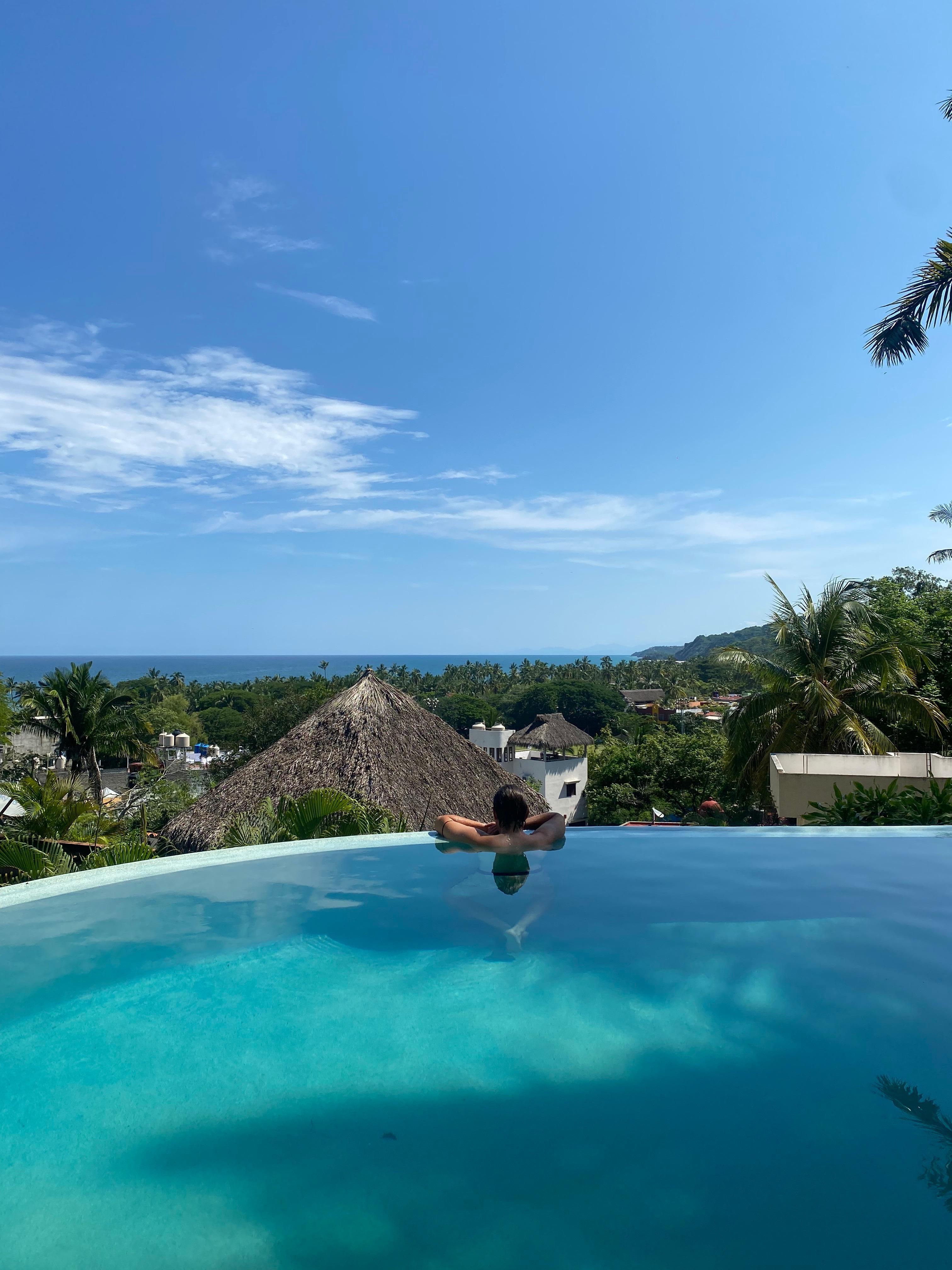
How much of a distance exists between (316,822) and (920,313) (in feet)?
28.1

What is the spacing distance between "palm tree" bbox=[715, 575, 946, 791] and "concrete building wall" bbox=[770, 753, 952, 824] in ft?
9.12

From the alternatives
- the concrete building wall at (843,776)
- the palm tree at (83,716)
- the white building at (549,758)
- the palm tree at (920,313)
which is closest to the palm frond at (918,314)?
the palm tree at (920,313)

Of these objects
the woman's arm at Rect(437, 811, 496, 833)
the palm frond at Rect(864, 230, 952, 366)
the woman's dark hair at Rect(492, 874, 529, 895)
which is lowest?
the woman's dark hair at Rect(492, 874, 529, 895)

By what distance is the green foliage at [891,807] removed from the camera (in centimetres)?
649

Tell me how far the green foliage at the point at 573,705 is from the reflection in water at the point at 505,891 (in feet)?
251

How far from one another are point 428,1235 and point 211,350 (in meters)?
17.2

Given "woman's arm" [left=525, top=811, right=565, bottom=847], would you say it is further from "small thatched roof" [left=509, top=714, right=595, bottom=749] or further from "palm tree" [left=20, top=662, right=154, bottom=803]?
"small thatched roof" [left=509, top=714, right=595, bottom=749]

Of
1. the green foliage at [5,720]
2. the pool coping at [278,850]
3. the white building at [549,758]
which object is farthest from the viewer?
the white building at [549,758]

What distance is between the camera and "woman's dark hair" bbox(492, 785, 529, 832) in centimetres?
509

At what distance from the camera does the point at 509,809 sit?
5.11m

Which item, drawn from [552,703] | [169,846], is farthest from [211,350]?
[552,703]

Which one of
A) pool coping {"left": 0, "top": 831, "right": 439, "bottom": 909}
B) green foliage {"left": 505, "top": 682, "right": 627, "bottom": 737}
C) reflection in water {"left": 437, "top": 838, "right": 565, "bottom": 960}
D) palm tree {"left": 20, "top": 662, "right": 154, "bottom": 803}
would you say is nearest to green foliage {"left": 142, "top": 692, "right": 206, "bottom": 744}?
green foliage {"left": 505, "top": 682, "right": 627, "bottom": 737}

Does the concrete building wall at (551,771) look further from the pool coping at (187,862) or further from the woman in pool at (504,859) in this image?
the woman in pool at (504,859)

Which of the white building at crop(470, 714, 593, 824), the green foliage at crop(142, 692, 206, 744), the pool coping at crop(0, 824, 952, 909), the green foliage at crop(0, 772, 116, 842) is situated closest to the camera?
the pool coping at crop(0, 824, 952, 909)
